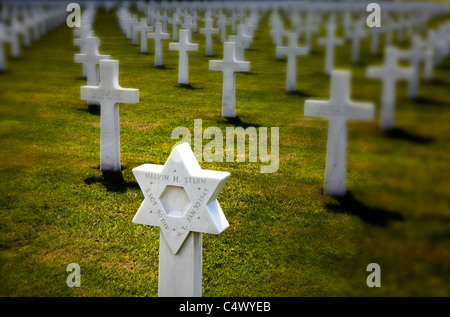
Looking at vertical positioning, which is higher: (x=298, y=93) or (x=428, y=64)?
(x=428, y=64)

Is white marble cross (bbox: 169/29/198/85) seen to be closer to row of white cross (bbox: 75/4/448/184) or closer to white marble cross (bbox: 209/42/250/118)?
row of white cross (bbox: 75/4/448/184)

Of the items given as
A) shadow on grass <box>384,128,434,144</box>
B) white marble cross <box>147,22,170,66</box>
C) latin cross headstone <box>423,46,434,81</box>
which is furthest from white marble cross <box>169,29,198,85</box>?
shadow on grass <box>384,128,434,144</box>

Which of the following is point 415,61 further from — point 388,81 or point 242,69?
point 242,69

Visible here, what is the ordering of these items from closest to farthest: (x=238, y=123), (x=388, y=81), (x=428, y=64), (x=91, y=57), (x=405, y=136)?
(x=405, y=136) < (x=388, y=81) < (x=428, y=64) < (x=238, y=123) < (x=91, y=57)

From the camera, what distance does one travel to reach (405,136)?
361 cm

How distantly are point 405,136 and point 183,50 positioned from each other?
9518 millimetres

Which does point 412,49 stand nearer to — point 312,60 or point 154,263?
point 154,263

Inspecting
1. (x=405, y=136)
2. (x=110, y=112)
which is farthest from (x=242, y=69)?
(x=405, y=136)

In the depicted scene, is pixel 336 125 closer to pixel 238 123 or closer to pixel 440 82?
pixel 440 82

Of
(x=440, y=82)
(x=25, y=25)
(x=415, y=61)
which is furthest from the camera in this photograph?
(x=25, y=25)

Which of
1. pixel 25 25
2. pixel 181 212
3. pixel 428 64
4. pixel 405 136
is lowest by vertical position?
pixel 181 212

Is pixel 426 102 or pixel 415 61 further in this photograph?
pixel 415 61

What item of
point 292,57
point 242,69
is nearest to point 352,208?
point 242,69

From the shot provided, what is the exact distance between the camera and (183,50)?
1263cm
